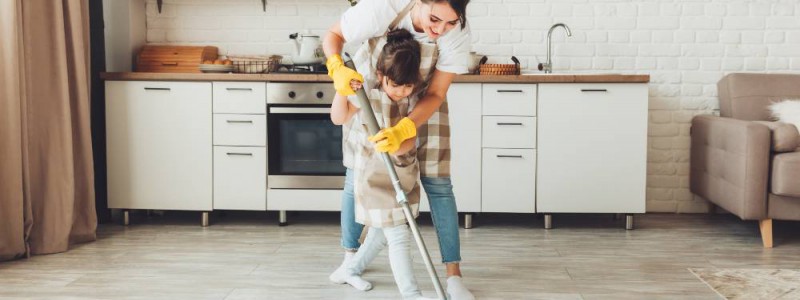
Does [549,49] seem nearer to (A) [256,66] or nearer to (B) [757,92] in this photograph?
(B) [757,92]

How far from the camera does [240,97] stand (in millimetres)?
3406

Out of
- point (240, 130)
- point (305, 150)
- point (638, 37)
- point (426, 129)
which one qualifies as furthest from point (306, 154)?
point (638, 37)

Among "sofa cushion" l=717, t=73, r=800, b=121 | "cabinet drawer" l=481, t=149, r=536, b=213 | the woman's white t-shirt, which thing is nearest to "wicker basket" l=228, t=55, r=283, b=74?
"cabinet drawer" l=481, t=149, r=536, b=213

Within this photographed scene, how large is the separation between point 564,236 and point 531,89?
2.27 feet

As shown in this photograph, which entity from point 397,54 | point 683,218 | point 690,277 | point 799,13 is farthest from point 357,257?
point 799,13

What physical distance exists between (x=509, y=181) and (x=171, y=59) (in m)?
1.84

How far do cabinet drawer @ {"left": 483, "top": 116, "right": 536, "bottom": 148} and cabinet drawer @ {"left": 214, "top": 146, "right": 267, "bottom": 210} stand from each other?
106 cm

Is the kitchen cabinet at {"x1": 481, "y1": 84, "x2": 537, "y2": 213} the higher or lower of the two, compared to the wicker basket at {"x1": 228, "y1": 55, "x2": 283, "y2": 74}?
lower

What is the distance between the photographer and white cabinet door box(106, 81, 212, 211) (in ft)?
11.2

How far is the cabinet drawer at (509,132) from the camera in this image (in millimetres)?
3387

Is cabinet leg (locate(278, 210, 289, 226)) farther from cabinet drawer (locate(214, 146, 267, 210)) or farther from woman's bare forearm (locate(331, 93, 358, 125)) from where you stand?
woman's bare forearm (locate(331, 93, 358, 125))

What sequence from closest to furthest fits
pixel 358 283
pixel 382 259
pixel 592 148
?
pixel 358 283
pixel 382 259
pixel 592 148

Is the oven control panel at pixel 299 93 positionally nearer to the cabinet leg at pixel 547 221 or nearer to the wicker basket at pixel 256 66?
the wicker basket at pixel 256 66

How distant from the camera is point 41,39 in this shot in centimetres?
288
